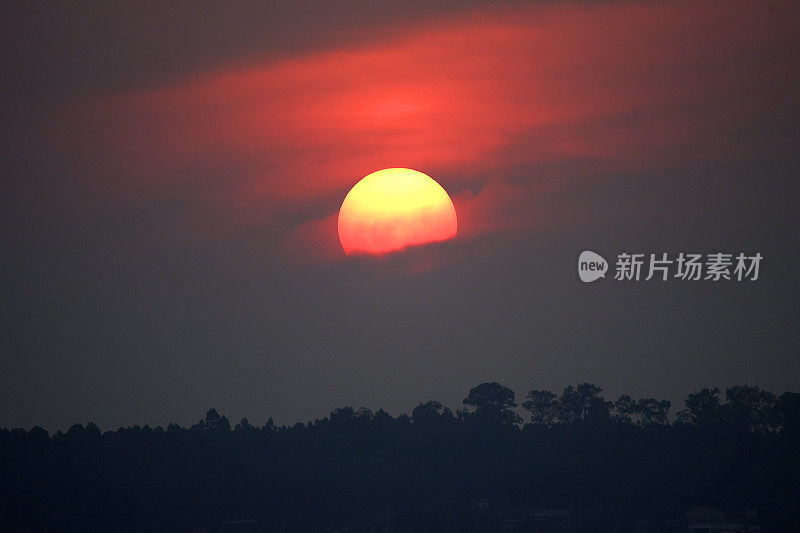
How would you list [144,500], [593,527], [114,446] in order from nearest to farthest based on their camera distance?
[593,527] → [144,500] → [114,446]

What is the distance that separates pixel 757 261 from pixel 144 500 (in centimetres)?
8027

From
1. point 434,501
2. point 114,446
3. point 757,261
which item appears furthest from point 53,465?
point 757,261

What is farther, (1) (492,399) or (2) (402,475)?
(1) (492,399)

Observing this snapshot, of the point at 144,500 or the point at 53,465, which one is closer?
the point at 144,500

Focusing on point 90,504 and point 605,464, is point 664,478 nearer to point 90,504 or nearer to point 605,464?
point 605,464

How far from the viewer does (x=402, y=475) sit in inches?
5797

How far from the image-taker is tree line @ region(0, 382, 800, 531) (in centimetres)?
13850

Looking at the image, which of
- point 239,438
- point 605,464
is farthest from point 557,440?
point 239,438

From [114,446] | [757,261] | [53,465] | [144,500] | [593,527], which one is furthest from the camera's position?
[114,446]

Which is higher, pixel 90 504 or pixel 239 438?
pixel 239 438

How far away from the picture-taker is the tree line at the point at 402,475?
5453 inches

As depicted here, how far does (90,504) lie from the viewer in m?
142

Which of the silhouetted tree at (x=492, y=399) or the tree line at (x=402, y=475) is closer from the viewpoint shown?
the tree line at (x=402, y=475)

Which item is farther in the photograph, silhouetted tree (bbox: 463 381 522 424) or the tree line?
silhouetted tree (bbox: 463 381 522 424)
